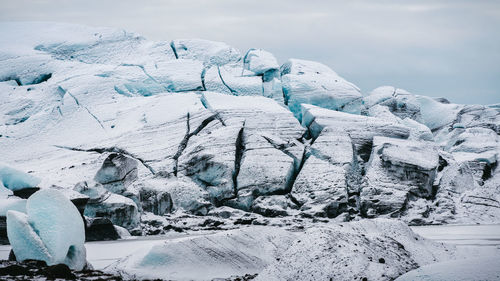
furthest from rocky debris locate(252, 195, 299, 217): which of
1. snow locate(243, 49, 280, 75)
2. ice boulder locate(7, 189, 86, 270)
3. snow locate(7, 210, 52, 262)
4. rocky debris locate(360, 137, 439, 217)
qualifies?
snow locate(243, 49, 280, 75)

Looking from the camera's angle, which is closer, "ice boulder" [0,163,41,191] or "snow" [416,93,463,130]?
"ice boulder" [0,163,41,191]

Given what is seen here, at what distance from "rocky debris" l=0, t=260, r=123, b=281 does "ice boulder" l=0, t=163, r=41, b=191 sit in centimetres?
585

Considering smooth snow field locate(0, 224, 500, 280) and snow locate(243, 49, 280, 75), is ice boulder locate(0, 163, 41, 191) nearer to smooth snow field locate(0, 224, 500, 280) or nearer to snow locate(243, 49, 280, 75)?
smooth snow field locate(0, 224, 500, 280)

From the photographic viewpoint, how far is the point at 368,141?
18656 mm

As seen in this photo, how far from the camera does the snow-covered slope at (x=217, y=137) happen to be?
15.9 meters

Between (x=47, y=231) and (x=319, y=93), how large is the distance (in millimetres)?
15418

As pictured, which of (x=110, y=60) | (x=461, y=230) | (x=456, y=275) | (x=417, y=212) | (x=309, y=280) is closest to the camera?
(x=456, y=275)

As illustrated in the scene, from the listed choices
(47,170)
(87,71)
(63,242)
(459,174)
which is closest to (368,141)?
(459,174)

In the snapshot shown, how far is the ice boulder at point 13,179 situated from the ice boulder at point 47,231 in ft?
17.1

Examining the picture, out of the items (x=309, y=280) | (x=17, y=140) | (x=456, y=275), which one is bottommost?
(x=17, y=140)

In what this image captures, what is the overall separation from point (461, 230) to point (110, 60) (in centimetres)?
1585

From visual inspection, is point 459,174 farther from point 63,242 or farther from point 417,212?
point 63,242

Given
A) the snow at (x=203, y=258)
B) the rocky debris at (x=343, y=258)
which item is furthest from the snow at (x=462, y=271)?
the snow at (x=203, y=258)

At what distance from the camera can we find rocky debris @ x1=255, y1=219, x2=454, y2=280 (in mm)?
6371
